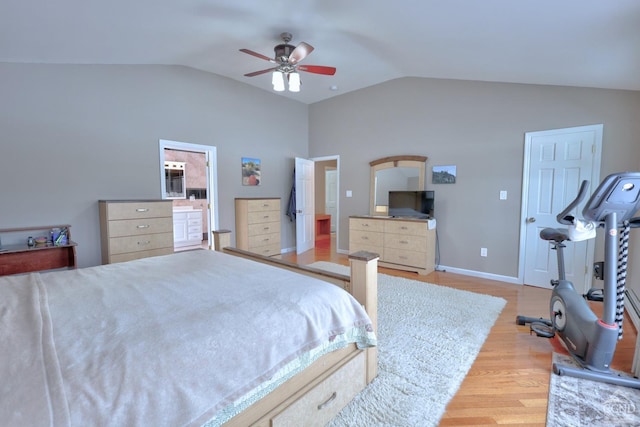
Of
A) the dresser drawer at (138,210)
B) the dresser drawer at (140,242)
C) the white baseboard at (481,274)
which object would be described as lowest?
the white baseboard at (481,274)

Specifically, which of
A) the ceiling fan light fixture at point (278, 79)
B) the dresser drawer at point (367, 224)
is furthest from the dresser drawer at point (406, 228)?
the ceiling fan light fixture at point (278, 79)

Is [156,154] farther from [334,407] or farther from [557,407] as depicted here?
[557,407]

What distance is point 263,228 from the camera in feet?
16.1

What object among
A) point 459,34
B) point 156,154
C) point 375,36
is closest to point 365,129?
point 375,36

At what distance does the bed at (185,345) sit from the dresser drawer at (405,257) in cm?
260

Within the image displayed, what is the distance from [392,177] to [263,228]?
2390 mm

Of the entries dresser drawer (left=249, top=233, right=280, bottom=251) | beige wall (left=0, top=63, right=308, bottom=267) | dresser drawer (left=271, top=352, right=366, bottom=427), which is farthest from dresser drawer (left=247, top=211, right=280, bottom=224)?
dresser drawer (left=271, top=352, right=366, bottom=427)

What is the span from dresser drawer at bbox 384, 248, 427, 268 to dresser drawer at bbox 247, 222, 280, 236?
6.44 ft

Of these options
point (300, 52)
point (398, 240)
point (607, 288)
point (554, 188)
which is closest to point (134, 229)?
point (300, 52)

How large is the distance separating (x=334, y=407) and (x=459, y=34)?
300 cm

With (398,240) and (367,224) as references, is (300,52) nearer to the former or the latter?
(367,224)

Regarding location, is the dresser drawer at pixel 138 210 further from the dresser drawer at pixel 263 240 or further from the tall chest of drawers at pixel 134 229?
the dresser drawer at pixel 263 240

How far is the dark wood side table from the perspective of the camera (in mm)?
2902

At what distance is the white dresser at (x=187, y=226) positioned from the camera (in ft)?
19.6
